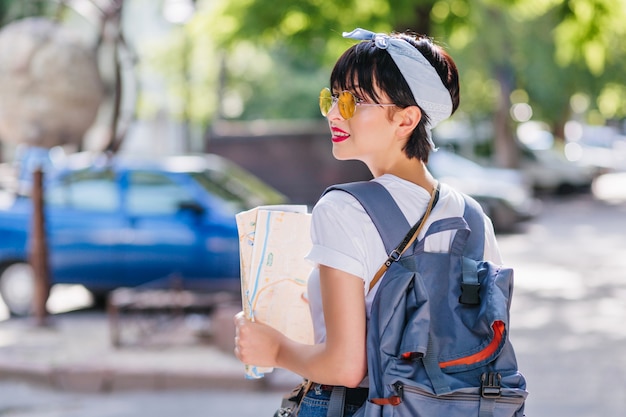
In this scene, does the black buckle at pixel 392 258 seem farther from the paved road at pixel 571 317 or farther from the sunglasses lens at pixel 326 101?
the paved road at pixel 571 317

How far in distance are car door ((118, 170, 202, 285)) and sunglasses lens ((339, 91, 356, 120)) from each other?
7528 mm

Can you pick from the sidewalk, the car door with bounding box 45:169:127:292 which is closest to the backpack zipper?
the sidewalk

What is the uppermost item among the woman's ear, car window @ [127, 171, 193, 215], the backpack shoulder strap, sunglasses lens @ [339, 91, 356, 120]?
car window @ [127, 171, 193, 215]

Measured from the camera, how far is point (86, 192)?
10.0 meters

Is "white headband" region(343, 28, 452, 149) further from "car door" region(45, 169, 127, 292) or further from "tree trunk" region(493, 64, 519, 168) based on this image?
"tree trunk" region(493, 64, 519, 168)

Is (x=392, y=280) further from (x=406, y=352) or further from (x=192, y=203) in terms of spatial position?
(x=192, y=203)

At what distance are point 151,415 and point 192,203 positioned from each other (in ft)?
11.6

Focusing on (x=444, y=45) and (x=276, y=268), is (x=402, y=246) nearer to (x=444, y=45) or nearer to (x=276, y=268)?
(x=276, y=268)

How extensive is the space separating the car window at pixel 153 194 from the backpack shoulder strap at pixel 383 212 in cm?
782

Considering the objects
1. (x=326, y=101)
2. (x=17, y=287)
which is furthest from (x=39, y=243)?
(x=326, y=101)

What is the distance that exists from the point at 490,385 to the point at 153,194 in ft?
26.8

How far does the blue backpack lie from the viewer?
76.2 inches

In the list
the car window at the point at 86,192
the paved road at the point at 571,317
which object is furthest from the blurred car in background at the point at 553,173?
the car window at the point at 86,192

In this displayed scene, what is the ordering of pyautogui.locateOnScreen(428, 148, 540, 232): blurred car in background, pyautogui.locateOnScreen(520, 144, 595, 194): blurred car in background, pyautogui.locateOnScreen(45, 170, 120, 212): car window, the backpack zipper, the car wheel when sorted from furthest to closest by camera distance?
pyautogui.locateOnScreen(520, 144, 595, 194): blurred car in background → pyautogui.locateOnScreen(428, 148, 540, 232): blurred car in background → the car wheel → pyautogui.locateOnScreen(45, 170, 120, 212): car window → the backpack zipper
